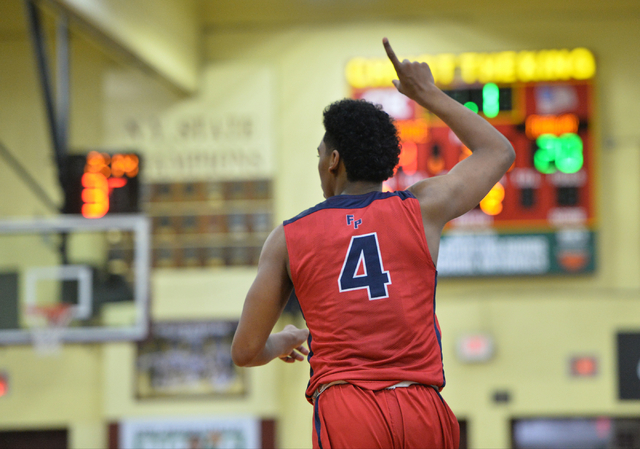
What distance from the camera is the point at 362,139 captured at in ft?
5.00

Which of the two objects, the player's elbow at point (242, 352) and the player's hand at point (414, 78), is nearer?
the player's elbow at point (242, 352)

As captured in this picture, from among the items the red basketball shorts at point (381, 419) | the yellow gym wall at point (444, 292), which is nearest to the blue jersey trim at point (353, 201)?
the red basketball shorts at point (381, 419)

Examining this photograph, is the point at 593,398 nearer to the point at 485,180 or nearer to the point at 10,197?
Answer: the point at 485,180

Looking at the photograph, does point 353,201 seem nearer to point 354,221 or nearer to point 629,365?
point 354,221

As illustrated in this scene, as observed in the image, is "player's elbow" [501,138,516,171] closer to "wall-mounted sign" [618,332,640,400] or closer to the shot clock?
the shot clock

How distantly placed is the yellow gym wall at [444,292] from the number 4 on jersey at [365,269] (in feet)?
16.1

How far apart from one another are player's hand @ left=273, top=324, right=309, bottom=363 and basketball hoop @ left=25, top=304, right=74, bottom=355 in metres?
4.21

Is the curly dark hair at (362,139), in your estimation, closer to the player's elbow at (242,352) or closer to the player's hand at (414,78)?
Result: the player's hand at (414,78)

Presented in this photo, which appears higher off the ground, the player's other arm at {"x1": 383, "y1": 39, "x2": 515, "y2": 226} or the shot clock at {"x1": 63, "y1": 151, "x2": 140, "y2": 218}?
the shot clock at {"x1": 63, "y1": 151, "x2": 140, "y2": 218}

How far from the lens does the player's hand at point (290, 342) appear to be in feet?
5.38

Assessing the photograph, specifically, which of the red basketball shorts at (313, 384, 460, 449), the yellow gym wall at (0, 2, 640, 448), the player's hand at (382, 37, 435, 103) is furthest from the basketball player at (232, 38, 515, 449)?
the yellow gym wall at (0, 2, 640, 448)

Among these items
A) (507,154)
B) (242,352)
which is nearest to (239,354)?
(242,352)

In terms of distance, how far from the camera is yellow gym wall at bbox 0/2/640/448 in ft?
20.0

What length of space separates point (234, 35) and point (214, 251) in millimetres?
Answer: 2281
